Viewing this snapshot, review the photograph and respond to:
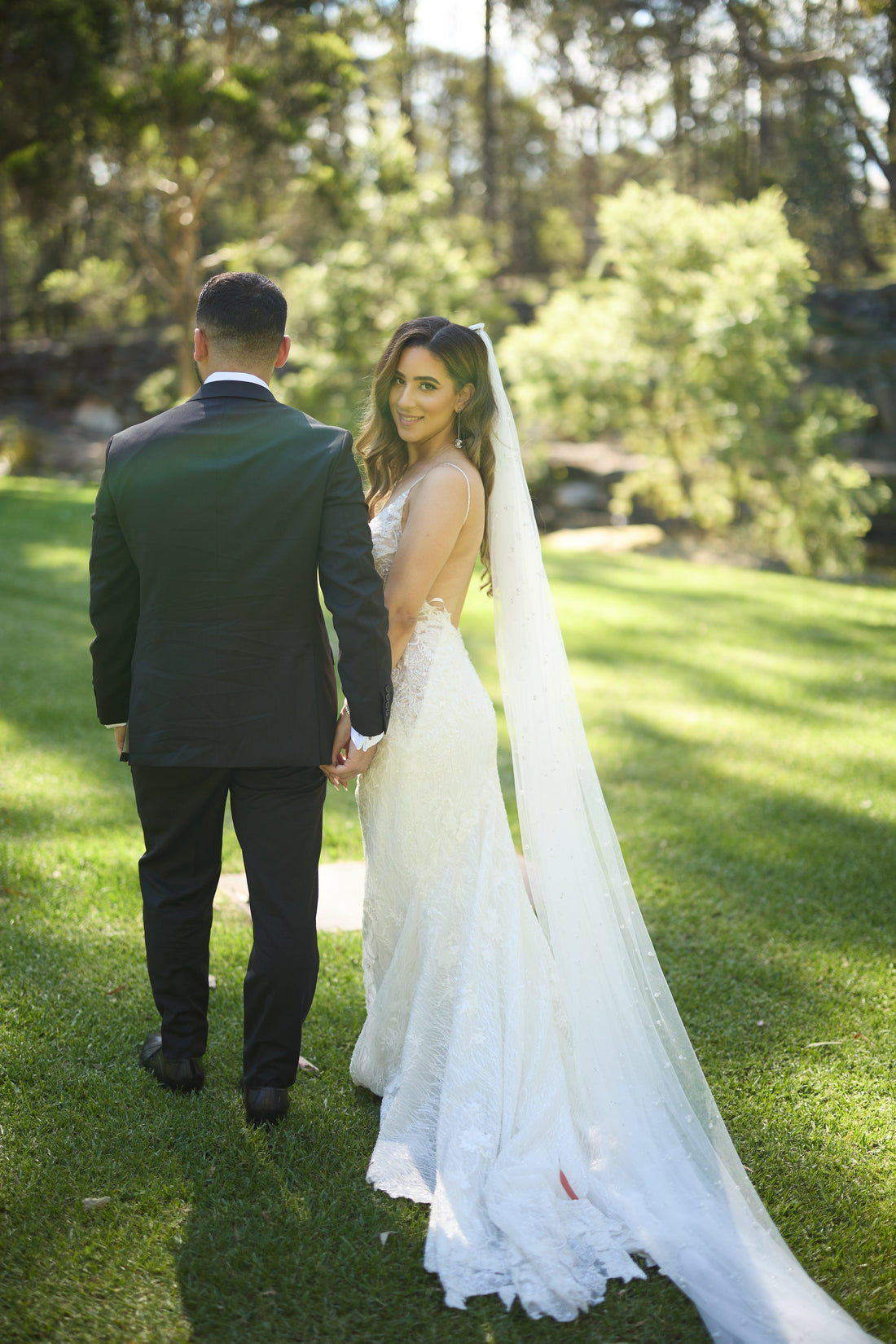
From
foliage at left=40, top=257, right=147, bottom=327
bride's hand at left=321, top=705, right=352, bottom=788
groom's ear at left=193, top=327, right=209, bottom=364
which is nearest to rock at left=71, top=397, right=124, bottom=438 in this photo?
foliage at left=40, top=257, right=147, bottom=327

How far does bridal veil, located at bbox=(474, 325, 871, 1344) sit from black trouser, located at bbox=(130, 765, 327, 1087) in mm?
622

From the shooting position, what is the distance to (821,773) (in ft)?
19.6

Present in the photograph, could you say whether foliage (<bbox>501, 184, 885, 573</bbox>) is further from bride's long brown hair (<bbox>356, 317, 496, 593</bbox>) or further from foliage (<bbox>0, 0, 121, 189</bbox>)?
bride's long brown hair (<bbox>356, 317, 496, 593</bbox>)

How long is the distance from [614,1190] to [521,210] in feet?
113

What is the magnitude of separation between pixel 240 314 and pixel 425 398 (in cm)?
58

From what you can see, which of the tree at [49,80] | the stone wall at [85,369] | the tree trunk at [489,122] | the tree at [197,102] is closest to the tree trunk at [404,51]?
the tree trunk at [489,122]

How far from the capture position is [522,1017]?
263 centimetres

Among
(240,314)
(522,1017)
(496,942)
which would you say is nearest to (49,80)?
(240,314)

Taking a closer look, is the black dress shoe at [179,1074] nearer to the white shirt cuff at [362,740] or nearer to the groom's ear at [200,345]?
the white shirt cuff at [362,740]

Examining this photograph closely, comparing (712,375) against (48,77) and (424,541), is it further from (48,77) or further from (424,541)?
(424,541)

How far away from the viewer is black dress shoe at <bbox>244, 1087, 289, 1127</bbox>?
266 cm

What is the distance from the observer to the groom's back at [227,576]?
7.84 ft

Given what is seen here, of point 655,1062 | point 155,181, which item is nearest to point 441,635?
point 655,1062

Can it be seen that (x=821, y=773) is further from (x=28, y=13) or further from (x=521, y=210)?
(x=521, y=210)
